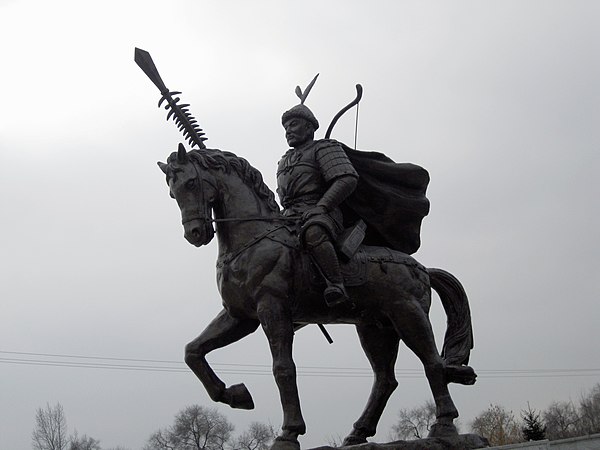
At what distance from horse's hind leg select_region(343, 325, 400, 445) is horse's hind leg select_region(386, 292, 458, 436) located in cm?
50

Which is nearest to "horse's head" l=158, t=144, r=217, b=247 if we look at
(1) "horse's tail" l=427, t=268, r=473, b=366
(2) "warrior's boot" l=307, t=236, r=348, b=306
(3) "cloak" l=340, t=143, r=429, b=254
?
(2) "warrior's boot" l=307, t=236, r=348, b=306

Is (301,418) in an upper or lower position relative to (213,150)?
lower

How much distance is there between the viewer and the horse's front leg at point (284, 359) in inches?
250

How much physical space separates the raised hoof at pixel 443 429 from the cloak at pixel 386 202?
1.81 meters

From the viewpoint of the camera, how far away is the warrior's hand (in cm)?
687

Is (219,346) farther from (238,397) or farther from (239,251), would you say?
(239,251)

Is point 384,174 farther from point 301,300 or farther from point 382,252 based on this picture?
point 301,300

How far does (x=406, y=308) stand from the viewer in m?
7.13

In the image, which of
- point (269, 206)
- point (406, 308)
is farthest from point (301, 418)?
point (269, 206)

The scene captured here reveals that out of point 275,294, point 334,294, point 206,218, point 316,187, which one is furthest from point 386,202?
point 206,218

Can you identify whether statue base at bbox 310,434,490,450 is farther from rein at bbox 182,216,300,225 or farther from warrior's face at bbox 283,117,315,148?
warrior's face at bbox 283,117,315,148

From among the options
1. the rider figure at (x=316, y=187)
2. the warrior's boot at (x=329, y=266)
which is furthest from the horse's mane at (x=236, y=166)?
the warrior's boot at (x=329, y=266)

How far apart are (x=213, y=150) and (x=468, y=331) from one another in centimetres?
327

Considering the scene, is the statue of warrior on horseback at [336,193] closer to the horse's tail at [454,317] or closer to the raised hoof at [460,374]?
the horse's tail at [454,317]
